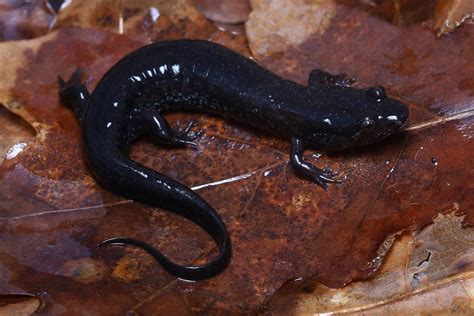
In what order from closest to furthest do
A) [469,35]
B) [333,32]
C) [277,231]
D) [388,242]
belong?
[388,242], [277,231], [469,35], [333,32]

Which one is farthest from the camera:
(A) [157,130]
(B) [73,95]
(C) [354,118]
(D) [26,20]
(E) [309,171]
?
(D) [26,20]

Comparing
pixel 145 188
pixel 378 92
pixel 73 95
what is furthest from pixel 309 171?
pixel 73 95

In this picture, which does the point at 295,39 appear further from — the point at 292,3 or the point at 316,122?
the point at 316,122

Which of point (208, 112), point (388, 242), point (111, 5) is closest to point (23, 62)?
point (111, 5)

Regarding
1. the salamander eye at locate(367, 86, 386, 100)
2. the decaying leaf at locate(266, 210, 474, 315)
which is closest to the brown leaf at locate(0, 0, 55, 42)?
the salamander eye at locate(367, 86, 386, 100)

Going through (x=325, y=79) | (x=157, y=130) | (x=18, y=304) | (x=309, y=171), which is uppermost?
(x=325, y=79)

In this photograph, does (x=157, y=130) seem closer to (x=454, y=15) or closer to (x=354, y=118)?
(x=354, y=118)

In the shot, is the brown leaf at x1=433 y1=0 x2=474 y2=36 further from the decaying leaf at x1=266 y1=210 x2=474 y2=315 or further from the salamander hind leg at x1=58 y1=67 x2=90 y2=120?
the salamander hind leg at x1=58 y1=67 x2=90 y2=120
